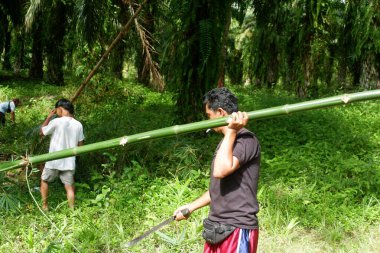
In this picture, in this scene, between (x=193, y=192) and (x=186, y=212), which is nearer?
(x=186, y=212)

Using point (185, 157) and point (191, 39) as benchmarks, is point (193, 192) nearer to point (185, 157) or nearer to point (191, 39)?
point (185, 157)

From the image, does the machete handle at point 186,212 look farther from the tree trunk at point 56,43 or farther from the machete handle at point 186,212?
the tree trunk at point 56,43

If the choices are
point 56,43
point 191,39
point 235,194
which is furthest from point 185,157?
point 56,43

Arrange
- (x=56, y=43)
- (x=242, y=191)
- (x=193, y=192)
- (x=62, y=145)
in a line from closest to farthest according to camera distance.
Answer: (x=242, y=191), (x=62, y=145), (x=193, y=192), (x=56, y=43)

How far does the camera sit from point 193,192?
5.19 m

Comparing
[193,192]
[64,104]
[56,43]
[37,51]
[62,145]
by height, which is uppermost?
[56,43]

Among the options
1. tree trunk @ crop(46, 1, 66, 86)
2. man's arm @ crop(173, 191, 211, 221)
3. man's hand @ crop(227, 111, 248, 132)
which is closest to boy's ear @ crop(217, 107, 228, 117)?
man's hand @ crop(227, 111, 248, 132)

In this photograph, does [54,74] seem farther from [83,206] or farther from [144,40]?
[83,206]

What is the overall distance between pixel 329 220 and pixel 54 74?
12753mm

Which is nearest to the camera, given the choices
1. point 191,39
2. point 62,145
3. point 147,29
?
point 62,145

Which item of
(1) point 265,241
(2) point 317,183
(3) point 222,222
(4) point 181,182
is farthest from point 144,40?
(3) point 222,222

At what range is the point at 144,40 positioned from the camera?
6.83 metres

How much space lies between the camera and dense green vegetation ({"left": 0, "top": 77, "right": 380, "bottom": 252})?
4.30m

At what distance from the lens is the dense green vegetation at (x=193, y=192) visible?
4.30m
